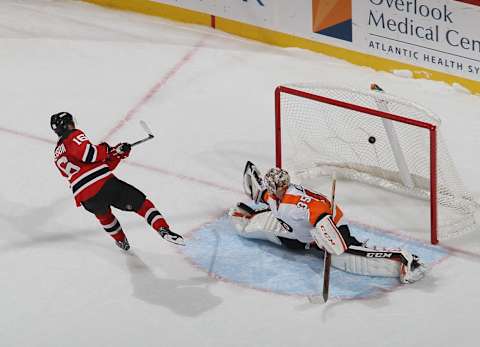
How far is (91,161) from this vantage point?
21.7ft

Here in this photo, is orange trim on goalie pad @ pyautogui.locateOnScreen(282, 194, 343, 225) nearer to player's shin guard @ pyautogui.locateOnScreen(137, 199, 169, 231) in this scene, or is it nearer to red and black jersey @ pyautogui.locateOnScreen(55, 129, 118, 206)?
player's shin guard @ pyautogui.locateOnScreen(137, 199, 169, 231)

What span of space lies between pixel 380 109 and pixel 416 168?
1.60 ft

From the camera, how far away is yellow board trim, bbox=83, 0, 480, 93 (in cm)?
858

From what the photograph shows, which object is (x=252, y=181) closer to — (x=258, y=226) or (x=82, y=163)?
(x=258, y=226)

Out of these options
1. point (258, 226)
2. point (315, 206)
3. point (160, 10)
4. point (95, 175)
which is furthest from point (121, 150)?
point (160, 10)

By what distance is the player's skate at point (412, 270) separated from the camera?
667cm

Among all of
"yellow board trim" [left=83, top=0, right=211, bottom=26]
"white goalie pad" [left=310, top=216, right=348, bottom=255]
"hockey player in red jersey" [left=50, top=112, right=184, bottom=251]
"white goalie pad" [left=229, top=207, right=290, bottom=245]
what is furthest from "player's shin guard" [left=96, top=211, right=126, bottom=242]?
"yellow board trim" [left=83, top=0, right=211, bottom=26]

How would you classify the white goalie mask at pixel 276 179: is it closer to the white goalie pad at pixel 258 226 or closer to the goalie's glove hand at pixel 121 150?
the white goalie pad at pixel 258 226

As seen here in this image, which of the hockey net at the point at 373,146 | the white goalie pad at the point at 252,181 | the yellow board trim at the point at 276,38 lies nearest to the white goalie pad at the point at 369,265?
the hockey net at the point at 373,146

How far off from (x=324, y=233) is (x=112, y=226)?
3.73 ft

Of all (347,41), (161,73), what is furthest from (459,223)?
(161,73)

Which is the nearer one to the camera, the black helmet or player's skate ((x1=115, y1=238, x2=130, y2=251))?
the black helmet

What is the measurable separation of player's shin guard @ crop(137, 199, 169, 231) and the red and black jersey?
9.2 inches

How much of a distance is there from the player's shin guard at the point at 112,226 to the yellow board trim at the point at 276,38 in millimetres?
2558
